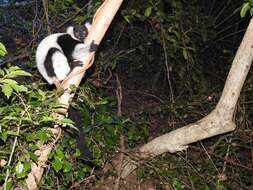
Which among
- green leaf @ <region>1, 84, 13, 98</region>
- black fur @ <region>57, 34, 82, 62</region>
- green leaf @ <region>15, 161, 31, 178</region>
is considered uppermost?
green leaf @ <region>1, 84, 13, 98</region>

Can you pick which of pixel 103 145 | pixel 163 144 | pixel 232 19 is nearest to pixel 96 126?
pixel 103 145

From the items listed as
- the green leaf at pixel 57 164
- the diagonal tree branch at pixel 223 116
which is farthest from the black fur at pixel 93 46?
the diagonal tree branch at pixel 223 116

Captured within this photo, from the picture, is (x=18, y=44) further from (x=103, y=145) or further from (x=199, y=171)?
(x=199, y=171)

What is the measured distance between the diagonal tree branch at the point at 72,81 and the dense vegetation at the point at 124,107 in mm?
73

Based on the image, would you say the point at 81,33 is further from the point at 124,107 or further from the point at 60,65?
the point at 124,107

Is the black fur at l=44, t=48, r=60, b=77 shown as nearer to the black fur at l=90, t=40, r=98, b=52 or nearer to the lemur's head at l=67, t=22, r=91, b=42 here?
the lemur's head at l=67, t=22, r=91, b=42

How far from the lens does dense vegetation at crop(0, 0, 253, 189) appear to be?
7.50ft

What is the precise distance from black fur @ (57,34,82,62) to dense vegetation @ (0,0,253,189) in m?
Result: 0.38

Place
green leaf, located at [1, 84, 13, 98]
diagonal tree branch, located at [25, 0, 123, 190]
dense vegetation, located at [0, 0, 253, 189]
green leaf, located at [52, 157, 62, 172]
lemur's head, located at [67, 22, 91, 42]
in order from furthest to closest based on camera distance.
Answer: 1. lemur's head, located at [67, 22, 91, 42]
2. diagonal tree branch, located at [25, 0, 123, 190]
3. green leaf, located at [52, 157, 62, 172]
4. dense vegetation, located at [0, 0, 253, 189]
5. green leaf, located at [1, 84, 13, 98]

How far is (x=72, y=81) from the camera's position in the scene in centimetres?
266

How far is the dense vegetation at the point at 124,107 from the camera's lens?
2.29 metres

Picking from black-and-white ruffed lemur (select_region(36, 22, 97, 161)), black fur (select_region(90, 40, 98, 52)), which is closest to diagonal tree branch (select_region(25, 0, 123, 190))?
black fur (select_region(90, 40, 98, 52))

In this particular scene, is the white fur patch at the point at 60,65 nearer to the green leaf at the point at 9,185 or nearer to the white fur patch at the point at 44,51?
the white fur patch at the point at 44,51

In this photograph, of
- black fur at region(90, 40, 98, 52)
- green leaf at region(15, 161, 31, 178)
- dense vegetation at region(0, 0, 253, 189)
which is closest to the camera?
green leaf at region(15, 161, 31, 178)
